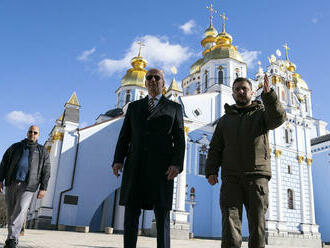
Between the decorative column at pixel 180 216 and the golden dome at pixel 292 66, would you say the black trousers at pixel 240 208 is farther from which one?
the golden dome at pixel 292 66

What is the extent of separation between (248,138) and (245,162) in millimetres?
273

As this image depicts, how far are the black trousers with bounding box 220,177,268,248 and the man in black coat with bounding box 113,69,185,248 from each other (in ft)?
1.93

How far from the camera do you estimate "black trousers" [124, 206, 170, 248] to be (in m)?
3.44

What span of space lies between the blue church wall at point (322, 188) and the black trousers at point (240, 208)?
87.8ft

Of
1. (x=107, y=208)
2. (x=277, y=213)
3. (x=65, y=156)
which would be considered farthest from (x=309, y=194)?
(x=65, y=156)

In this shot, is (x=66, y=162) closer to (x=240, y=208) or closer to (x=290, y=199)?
(x=290, y=199)

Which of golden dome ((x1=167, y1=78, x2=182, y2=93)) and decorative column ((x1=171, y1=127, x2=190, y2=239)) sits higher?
golden dome ((x1=167, y1=78, x2=182, y2=93))

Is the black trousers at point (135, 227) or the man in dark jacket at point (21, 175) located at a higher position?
the man in dark jacket at point (21, 175)

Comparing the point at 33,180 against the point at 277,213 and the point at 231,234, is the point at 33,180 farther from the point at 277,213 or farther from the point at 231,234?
the point at 277,213

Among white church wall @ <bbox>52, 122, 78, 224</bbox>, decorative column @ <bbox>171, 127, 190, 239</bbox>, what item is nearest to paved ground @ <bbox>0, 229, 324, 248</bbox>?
decorative column @ <bbox>171, 127, 190, 239</bbox>

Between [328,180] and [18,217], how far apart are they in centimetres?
2763

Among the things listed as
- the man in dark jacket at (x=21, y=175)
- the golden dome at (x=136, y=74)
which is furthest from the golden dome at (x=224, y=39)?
the man in dark jacket at (x=21, y=175)

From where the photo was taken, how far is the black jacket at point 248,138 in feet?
11.9

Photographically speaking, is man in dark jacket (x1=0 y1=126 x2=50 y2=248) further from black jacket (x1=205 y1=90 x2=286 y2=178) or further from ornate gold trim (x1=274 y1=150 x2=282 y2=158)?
ornate gold trim (x1=274 y1=150 x2=282 y2=158)
